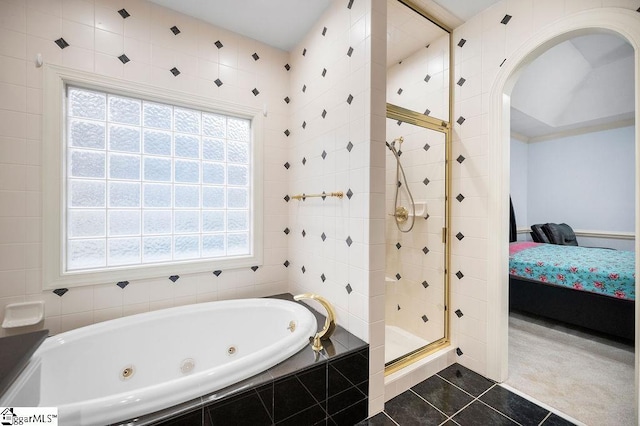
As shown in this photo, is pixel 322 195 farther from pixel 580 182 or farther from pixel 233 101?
pixel 580 182

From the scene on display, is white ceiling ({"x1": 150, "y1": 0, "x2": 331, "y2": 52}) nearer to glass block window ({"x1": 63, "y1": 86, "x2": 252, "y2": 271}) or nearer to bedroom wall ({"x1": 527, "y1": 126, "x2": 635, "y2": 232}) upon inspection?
glass block window ({"x1": 63, "y1": 86, "x2": 252, "y2": 271})

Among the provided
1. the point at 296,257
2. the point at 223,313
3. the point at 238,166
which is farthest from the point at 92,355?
the point at 238,166

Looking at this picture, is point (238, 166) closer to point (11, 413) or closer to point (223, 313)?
point (223, 313)

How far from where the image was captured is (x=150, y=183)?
74.9 inches

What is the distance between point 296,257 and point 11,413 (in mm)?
1664

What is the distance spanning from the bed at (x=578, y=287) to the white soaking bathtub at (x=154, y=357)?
2.77m

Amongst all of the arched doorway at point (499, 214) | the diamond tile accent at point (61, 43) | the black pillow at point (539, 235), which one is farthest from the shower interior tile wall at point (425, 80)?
the black pillow at point (539, 235)

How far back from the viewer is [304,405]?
1236 mm

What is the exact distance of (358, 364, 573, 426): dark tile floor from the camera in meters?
1.45

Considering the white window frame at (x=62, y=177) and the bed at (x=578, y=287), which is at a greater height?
the white window frame at (x=62, y=177)

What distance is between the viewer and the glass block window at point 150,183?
1.68m

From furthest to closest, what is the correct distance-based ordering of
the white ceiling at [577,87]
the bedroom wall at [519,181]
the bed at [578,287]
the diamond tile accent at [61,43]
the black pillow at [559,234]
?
the bedroom wall at [519,181]
the black pillow at [559,234]
the white ceiling at [577,87]
the bed at [578,287]
the diamond tile accent at [61,43]

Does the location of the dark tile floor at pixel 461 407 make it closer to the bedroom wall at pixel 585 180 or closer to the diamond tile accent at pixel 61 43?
the diamond tile accent at pixel 61 43

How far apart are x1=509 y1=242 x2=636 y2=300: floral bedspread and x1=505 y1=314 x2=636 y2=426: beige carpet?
0.51 meters
